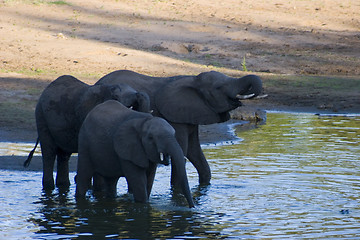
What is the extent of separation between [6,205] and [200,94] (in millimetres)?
2856

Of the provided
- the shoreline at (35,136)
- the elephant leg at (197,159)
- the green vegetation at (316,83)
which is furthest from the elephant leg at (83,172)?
the green vegetation at (316,83)

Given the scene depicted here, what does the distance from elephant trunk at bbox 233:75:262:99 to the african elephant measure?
1.24 m

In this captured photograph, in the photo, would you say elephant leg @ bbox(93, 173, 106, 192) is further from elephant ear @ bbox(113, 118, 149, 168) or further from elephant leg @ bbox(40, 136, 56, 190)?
elephant ear @ bbox(113, 118, 149, 168)

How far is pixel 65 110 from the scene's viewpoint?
955 centimetres

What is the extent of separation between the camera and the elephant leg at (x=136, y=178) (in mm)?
8156

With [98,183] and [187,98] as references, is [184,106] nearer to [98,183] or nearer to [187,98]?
[187,98]

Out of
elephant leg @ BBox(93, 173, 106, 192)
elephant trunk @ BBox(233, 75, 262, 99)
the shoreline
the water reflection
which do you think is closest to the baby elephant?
the water reflection

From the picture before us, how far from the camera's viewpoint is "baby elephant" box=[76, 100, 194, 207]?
7707 mm

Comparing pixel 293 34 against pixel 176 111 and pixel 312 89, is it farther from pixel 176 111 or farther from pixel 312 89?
pixel 176 111

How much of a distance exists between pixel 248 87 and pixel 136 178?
2049 mm

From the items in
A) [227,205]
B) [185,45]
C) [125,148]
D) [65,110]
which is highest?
[185,45]

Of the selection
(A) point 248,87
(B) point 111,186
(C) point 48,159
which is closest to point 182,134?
(A) point 248,87

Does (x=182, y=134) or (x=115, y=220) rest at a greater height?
(x=182, y=134)

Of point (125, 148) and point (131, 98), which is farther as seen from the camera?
point (131, 98)
